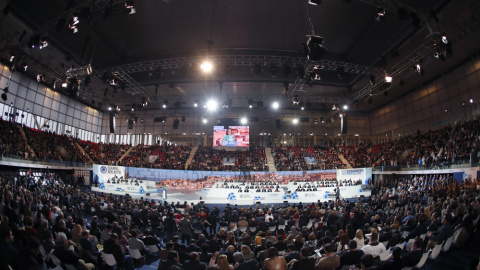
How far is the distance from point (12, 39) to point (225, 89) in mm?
17210

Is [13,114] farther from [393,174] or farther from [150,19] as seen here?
[393,174]

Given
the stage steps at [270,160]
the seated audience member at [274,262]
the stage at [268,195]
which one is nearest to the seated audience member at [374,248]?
the seated audience member at [274,262]

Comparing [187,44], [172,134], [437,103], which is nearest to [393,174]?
[437,103]

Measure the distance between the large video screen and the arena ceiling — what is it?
8230 millimetres

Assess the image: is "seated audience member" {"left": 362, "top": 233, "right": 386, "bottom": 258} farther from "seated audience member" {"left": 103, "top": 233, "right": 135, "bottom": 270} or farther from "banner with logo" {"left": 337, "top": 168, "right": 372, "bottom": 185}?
"banner with logo" {"left": 337, "top": 168, "right": 372, "bottom": 185}

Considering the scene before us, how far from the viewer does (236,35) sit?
1766cm

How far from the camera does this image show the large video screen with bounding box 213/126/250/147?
30297mm

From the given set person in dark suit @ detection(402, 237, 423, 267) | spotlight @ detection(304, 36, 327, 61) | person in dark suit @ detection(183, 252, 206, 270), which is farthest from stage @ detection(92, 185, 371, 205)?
person in dark suit @ detection(402, 237, 423, 267)

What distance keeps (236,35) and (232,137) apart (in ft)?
48.2

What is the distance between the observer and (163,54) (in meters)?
20.3

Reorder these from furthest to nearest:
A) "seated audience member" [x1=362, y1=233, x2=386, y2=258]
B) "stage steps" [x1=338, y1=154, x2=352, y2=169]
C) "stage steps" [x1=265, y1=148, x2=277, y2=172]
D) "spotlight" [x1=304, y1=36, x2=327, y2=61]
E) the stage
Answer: "stage steps" [x1=338, y1=154, x2=352, y2=169] → "stage steps" [x1=265, y1=148, x2=277, y2=172] → the stage → "spotlight" [x1=304, y1=36, x2=327, y2=61] → "seated audience member" [x1=362, y1=233, x2=386, y2=258]

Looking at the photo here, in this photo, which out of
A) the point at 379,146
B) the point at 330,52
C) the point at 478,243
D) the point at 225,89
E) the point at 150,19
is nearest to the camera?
the point at 478,243

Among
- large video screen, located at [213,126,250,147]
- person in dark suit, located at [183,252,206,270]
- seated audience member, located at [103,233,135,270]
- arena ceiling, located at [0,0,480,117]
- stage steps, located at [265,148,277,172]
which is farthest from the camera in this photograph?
large video screen, located at [213,126,250,147]

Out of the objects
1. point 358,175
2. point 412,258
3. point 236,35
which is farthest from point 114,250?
point 358,175
